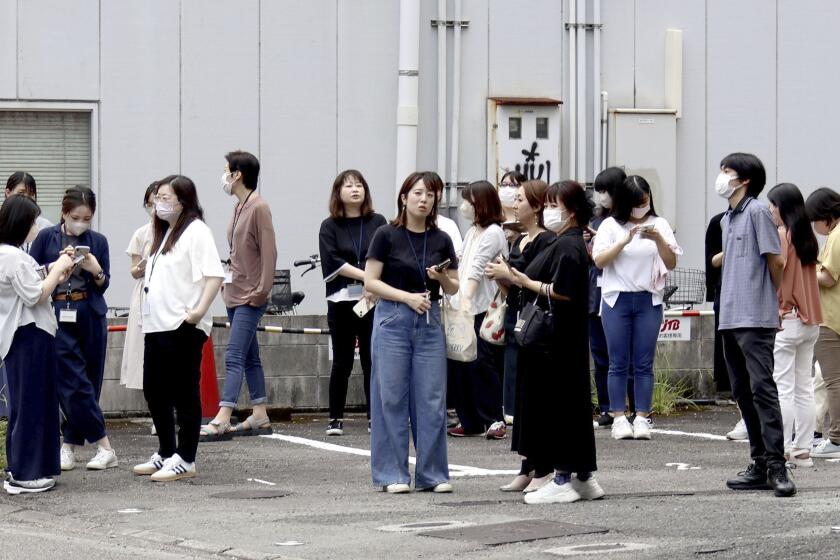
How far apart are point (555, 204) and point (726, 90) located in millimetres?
9409

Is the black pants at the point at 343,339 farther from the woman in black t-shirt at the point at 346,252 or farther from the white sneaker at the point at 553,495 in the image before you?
the white sneaker at the point at 553,495

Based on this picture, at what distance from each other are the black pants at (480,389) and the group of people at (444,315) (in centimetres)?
2

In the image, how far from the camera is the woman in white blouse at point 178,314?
34.1 ft

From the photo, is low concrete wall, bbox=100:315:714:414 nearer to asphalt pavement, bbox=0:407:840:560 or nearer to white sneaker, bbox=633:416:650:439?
asphalt pavement, bbox=0:407:840:560

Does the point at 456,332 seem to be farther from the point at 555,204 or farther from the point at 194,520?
the point at 194,520

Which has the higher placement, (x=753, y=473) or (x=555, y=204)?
(x=555, y=204)

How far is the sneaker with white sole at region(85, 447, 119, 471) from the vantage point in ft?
36.2

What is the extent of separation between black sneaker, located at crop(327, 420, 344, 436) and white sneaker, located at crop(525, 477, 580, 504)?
428 centimetres

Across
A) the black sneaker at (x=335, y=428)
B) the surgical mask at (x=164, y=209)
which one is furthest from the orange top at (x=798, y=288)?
the black sneaker at (x=335, y=428)

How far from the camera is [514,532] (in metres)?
7.99

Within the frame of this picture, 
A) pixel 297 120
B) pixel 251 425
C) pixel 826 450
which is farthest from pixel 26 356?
pixel 297 120

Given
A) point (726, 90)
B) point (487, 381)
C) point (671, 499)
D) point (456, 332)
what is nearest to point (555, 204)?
point (456, 332)

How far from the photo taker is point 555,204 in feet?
31.2

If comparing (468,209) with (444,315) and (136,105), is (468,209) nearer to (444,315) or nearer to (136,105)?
(444,315)
